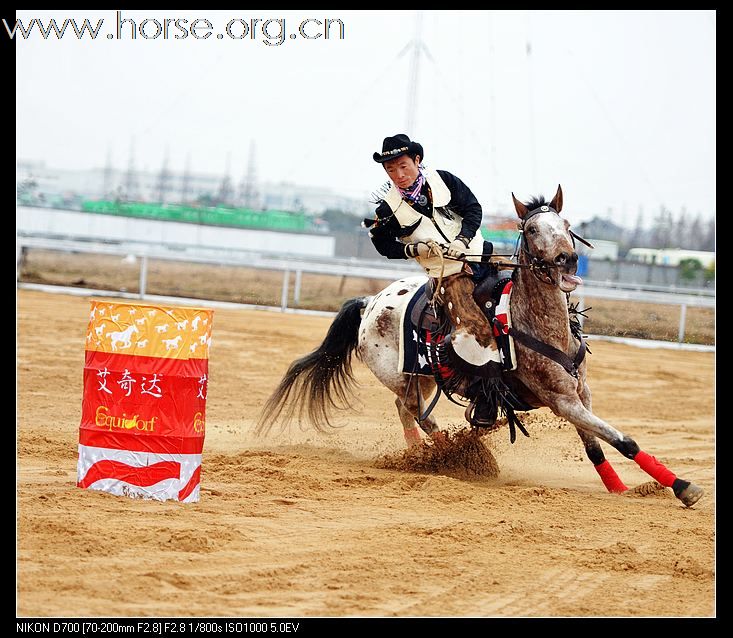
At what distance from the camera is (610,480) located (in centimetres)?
775

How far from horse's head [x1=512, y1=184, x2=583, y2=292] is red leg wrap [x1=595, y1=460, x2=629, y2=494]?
1523 millimetres

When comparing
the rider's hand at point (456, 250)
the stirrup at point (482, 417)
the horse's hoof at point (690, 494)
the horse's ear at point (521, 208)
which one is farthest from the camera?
the stirrup at point (482, 417)

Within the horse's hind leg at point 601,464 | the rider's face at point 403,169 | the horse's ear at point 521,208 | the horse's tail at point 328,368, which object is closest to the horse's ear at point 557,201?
the horse's ear at point 521,208

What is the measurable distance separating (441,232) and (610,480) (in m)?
2.36

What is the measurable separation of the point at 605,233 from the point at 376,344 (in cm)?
1867

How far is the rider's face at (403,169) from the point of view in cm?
777

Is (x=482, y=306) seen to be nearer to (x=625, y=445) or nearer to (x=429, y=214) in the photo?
(x=429, y=214)

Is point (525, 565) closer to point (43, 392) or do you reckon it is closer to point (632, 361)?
point (43, 392)

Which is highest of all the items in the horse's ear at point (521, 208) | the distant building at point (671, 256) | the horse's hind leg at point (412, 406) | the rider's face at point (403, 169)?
the distant building at point (671, 256)

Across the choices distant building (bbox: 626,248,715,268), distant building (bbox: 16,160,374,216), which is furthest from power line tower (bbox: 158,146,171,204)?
distant building (bbox: 626,248,715,268)

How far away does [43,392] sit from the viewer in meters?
10.8

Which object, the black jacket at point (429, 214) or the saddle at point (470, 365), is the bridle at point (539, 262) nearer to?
the saddle at point (470, 365)

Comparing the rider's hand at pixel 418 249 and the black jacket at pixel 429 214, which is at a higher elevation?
the black jacket at pixel 429 214

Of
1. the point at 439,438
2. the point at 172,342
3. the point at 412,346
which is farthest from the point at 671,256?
the point at 172,342
